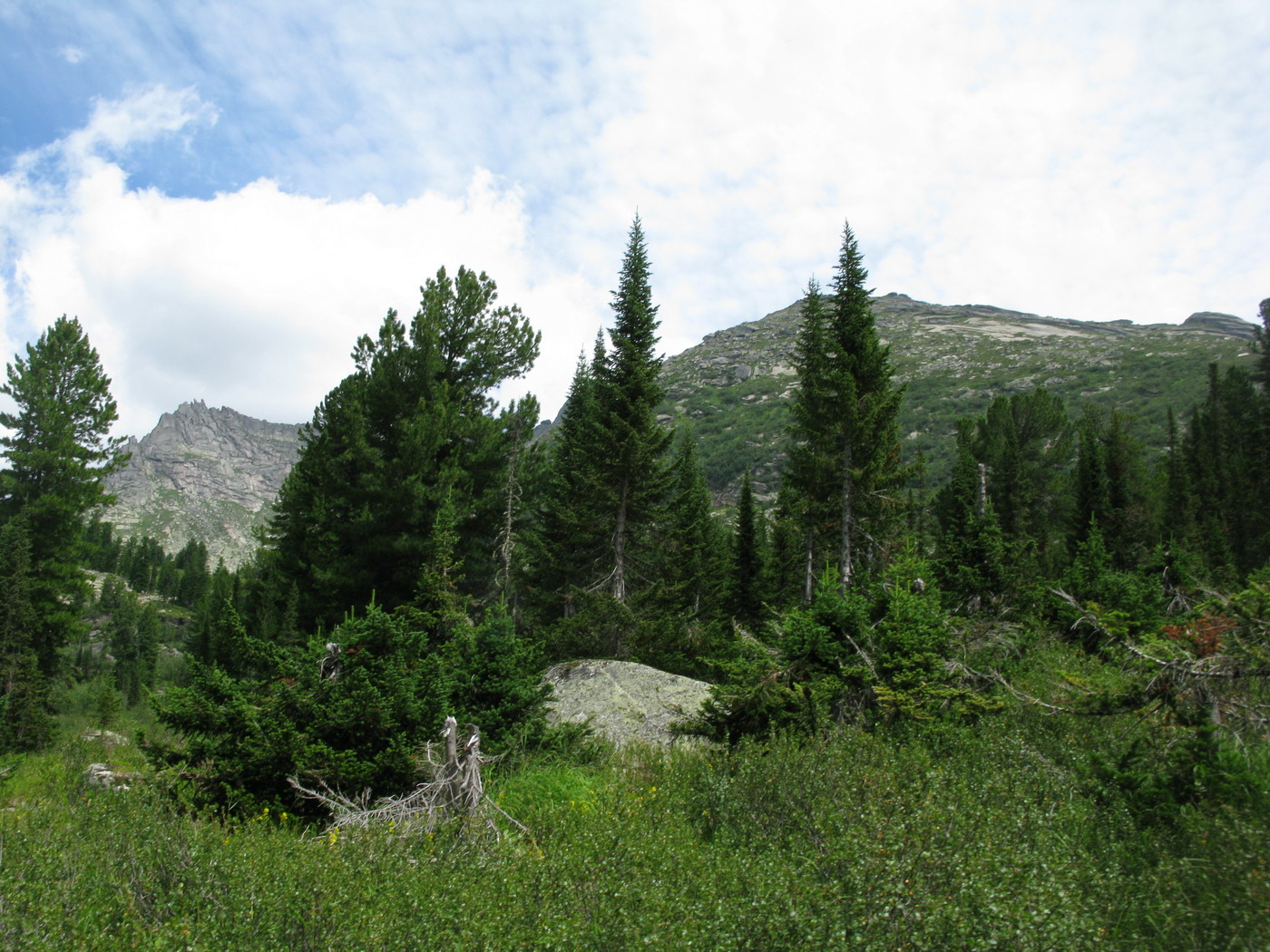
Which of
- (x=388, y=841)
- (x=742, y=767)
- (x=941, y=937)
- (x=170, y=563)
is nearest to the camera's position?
(x=941, y=937)

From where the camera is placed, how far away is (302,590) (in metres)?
20.5

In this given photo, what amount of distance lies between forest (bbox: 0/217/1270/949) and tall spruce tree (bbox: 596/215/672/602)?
4.6 inches

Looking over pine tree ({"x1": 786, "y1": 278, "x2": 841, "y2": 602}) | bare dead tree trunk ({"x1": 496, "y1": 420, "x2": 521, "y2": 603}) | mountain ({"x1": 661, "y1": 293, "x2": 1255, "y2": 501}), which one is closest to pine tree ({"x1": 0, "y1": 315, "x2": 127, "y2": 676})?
bare dead tree trunk ({"x1": 496, "y1": 420, "x2": 521, "y2": 603})

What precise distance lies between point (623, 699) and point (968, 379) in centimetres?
14239

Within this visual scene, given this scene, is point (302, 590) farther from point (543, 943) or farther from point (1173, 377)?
point (1173, 377)

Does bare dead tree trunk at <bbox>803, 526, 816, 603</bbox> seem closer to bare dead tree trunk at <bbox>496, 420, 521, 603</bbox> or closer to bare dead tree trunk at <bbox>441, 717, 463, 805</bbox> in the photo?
bare dead tree trunk at <bbox>496, 420, 521, 603</bbox>

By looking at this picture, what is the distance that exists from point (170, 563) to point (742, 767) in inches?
6509

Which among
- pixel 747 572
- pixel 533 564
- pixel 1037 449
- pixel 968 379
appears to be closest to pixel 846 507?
pixel 533 564

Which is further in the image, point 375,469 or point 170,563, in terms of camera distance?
point 170,563

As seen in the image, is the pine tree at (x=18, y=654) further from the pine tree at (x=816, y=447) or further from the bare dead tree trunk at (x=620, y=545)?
the pine tree at (x=816, y=447)

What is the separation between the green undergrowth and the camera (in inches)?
138

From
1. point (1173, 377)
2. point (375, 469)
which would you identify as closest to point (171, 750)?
point (375, 469)

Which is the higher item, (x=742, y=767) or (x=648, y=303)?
(x=648, y=303)

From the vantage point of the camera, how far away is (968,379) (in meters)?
136
